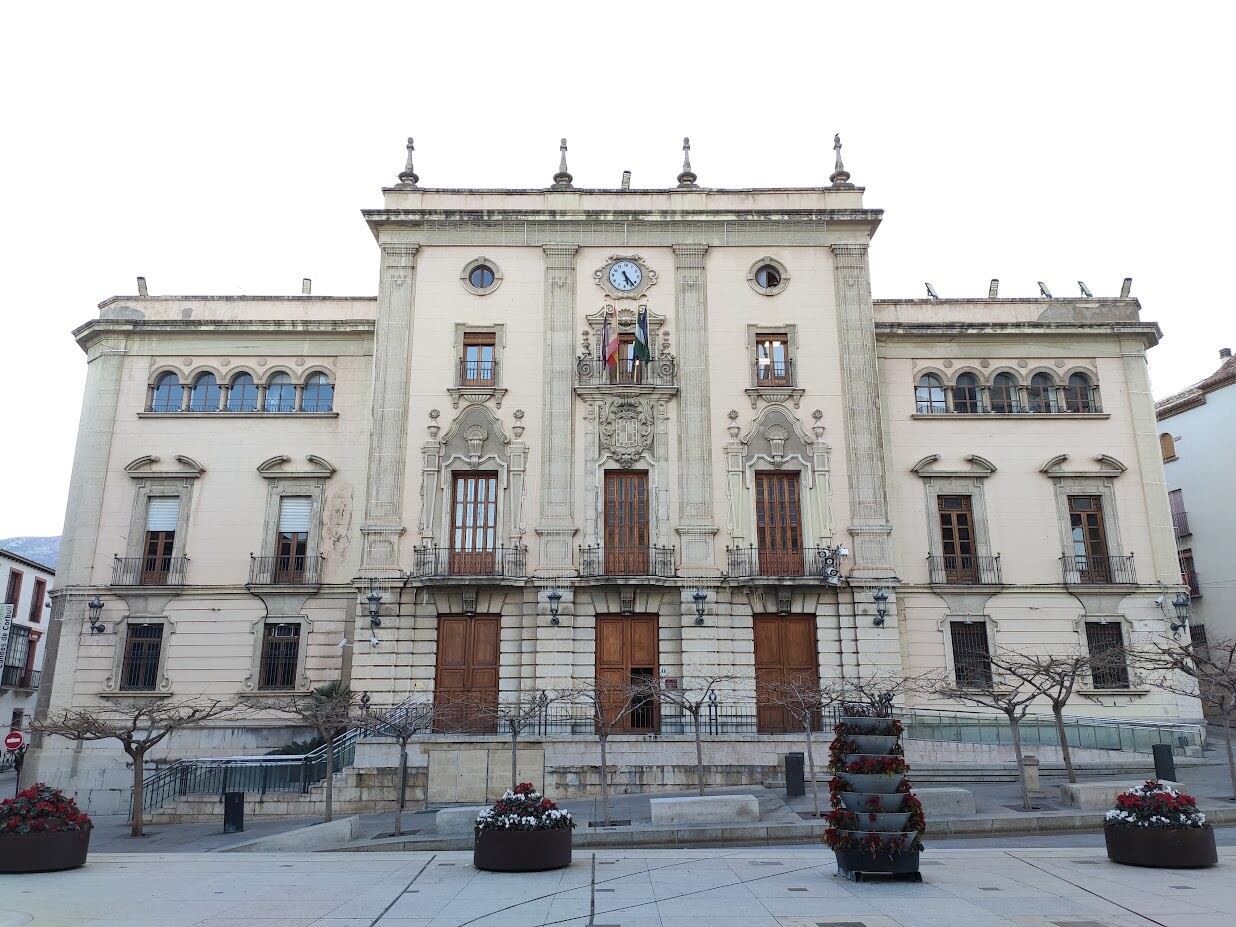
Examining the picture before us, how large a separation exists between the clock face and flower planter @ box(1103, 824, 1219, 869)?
20.5m

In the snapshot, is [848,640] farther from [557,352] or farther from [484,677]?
[557,352]

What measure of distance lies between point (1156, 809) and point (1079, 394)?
2030 cm

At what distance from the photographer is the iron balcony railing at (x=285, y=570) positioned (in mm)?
28812

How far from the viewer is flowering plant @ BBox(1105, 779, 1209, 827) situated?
12.9 meters

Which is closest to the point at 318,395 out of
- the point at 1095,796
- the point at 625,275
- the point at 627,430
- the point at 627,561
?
the point at 627,430

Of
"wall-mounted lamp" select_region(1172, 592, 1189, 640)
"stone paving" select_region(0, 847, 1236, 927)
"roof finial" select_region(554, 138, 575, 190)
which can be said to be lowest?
"stone paving" select_region(0, 847, 1236, 927)

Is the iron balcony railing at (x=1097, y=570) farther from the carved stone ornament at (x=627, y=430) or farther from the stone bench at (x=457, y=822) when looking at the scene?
the stone bench at (x=457, y=822)

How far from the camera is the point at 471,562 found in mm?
26875

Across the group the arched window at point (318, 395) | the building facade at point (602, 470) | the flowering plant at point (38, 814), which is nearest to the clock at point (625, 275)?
the building facade at point (602, 470)

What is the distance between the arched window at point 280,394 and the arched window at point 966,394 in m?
21.2

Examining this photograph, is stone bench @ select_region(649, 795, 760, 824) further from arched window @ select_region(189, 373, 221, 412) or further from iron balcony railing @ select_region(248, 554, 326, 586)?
arched window @ select_region(189, 373, 221, 412)

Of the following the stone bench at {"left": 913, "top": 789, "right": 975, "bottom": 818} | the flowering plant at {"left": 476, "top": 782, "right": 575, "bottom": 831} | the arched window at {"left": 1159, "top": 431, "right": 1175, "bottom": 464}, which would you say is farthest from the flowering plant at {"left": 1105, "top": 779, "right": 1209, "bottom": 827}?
the arched window at {"left": 1159, "top": 431, "right": 1175, "bottom": 464}

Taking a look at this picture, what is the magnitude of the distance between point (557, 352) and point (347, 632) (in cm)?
1045

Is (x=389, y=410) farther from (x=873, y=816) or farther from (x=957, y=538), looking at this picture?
(x=873, y=816)
